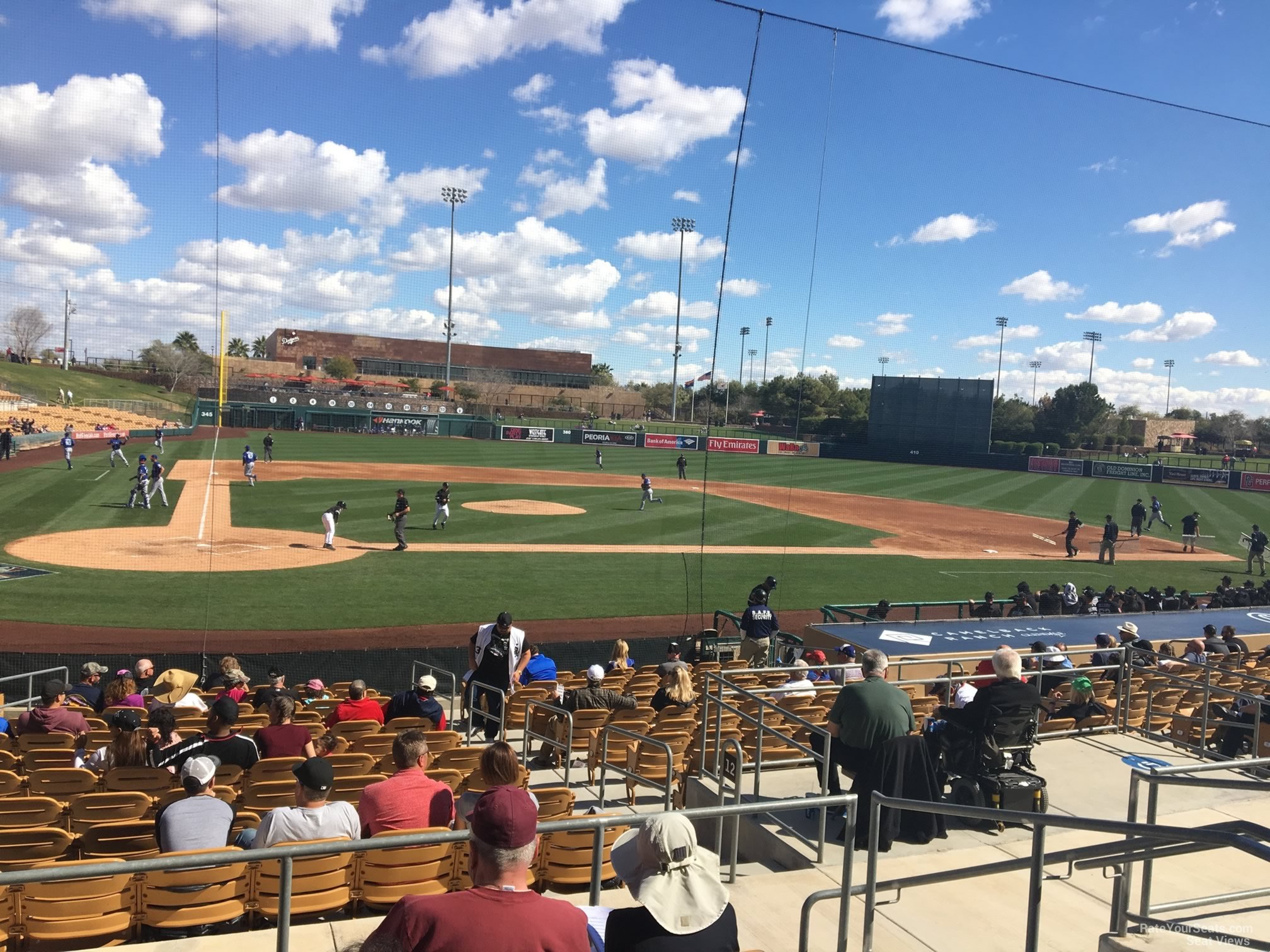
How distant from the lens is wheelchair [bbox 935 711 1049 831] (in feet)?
20.5

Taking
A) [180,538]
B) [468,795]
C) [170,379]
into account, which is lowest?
[180,538]

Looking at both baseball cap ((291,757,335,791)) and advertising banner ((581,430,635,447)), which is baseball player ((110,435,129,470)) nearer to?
advertising banner ((581,430,635,447))

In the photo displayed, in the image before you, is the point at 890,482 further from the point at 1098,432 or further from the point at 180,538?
the point at 180,538

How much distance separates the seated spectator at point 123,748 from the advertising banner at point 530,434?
51417 mm

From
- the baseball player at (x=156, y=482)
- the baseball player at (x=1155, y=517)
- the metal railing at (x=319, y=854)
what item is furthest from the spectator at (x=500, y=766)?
the baseball player at (x=1155, y=517)

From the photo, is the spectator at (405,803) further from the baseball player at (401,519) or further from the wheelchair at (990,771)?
the baseball player at (401,519)

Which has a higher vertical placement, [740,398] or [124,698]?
[740,398]

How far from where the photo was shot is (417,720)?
837 centimetres

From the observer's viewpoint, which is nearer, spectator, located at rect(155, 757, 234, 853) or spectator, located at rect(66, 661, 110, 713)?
spectator, located at rect(155, 757, 234, 853)

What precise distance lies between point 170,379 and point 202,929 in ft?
118

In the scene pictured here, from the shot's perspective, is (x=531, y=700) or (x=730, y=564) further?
(x=730, y=564)

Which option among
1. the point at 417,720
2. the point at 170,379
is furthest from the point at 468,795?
the point at 170,379

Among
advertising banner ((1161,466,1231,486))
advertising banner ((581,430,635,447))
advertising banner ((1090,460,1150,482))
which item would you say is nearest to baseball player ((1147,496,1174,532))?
advertising banner ((1090,460,1150,482))

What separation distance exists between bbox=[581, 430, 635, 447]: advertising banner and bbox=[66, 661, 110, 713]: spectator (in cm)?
4933
